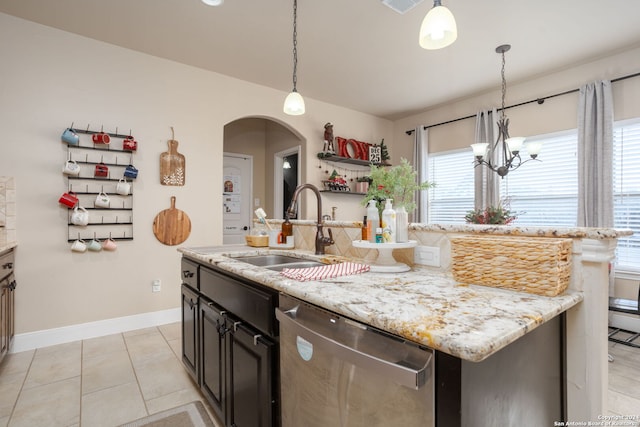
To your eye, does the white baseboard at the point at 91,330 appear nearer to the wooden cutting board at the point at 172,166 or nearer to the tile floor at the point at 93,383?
the tile floor at the point at 93,383

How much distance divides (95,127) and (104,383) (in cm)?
224

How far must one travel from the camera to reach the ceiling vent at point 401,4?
246 centimetres

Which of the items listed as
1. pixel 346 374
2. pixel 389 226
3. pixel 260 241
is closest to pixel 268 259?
pixel 260 241

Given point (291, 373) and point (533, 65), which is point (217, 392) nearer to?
point (291, 373)

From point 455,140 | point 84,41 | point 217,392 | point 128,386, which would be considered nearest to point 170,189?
point 84,41

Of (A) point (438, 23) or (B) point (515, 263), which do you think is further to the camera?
(A) point (438, 23)

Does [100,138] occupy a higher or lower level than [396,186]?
higher

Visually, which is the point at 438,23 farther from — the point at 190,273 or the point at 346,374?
the point at 190,273

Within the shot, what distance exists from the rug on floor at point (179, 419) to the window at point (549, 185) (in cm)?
402

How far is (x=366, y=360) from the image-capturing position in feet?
2.57

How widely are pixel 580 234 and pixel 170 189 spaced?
3.40 metres

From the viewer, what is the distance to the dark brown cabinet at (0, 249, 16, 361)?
7.04 feet

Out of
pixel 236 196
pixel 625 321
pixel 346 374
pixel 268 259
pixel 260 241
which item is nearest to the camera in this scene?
pixel 346 374

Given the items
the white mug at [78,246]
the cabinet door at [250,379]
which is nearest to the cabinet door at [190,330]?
the cabinet door at [250,379]
